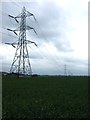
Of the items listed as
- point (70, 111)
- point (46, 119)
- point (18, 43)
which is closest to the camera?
point (46, 119)

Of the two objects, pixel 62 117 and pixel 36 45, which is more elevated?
pixel 36 45

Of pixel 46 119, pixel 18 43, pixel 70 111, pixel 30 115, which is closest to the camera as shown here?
pixel 46 119

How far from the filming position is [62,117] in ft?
43.0

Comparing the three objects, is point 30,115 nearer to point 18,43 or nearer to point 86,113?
point 86,113

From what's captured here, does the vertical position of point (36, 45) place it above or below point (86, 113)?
above

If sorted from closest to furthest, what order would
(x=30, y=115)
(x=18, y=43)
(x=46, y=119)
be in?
(x=46, y=119) → (x=30, y=115) → (x=18, y=43)

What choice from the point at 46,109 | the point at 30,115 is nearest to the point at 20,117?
the point at 30,115

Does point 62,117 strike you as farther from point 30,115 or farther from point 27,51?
point 27,51

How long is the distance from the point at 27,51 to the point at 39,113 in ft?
173

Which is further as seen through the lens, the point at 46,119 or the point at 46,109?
the point at 46,109

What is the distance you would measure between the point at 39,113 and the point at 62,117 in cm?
132

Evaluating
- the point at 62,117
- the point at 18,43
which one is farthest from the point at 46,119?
the point at 18,43

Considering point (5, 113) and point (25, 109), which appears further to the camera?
point (25, 109)

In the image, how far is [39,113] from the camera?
14.1 meters
